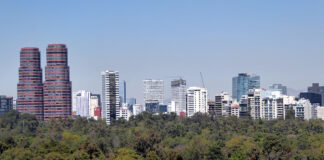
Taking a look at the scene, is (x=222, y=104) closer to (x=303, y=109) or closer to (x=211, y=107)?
(x=211, y=107)

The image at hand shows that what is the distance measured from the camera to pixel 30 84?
152 metres

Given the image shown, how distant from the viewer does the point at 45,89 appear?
15200 centimetres

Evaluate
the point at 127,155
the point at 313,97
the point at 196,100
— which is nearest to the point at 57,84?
the point at 196,100

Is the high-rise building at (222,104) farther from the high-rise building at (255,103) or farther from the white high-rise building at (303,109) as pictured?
the white high-rise building at (303,109)

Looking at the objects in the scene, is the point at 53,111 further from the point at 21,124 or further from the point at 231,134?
the point at 231,134

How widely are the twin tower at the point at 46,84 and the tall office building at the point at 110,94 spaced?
1072cm

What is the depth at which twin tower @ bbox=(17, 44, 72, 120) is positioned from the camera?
149 m

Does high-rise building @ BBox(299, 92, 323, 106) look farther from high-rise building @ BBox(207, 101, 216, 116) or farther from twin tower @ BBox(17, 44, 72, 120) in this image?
twin tower @ BBox(17, 44, 72, 120)

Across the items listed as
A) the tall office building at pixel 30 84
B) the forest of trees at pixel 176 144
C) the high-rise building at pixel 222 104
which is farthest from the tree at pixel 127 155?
the tall office building at pixel 30 84

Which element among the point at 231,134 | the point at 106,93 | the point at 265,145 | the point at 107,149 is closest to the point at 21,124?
the point at 106,93

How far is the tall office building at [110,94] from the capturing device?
141 meters

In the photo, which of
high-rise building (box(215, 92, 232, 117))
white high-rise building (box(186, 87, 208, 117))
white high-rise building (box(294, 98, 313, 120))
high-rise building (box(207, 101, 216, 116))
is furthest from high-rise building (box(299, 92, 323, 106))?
white high-rise building (box(294, 98, 313, 120))

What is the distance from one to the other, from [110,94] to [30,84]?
19.8 m

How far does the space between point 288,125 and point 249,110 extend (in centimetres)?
4175
